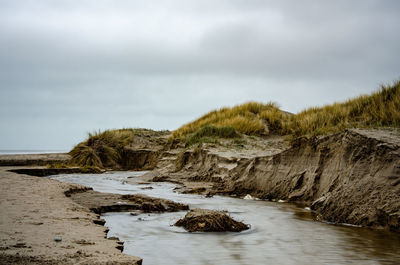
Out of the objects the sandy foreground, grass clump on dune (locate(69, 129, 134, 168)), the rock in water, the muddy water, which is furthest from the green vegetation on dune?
the sandy foreground

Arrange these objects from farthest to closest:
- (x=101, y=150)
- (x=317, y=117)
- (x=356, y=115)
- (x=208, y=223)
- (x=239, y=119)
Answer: (x=101, y=150) < (x=239, y=119) < (x=317, y=117) < (x=356, y=115) < (x=208, y=223)

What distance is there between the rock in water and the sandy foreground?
1226 mm

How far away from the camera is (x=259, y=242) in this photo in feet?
16.1

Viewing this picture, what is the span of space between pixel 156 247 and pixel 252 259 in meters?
1.07

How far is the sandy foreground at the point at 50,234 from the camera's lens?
10.9 feet

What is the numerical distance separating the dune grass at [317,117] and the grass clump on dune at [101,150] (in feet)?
10.6

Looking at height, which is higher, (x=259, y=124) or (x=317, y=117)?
(x=317, y=117)

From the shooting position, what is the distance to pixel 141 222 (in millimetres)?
5777

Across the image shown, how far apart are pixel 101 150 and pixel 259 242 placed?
1566 centimetres

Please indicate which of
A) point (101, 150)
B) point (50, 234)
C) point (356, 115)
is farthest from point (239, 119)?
point (50, 234)

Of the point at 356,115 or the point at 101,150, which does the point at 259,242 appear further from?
Result: the point at 101,150

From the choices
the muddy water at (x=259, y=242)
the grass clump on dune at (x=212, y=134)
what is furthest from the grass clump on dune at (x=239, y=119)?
the muddy water at (x=259, y=242)

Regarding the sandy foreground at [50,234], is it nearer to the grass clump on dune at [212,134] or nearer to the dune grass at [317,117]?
the dune grass at [317,117]

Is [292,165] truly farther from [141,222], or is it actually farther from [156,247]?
[156,247]
